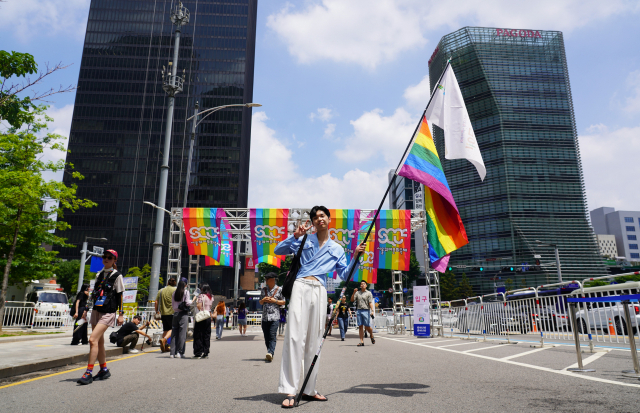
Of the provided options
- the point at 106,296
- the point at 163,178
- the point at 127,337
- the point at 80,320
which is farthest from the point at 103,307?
the point at 163,178

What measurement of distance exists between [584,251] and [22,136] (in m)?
92.9

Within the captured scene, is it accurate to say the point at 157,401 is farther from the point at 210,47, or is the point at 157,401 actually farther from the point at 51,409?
the point at 210,47

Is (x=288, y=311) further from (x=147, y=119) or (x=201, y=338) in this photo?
(x=147, y=119)

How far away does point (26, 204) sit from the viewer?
52.0 feet

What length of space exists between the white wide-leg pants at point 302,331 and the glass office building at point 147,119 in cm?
7308

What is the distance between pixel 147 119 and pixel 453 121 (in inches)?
3288

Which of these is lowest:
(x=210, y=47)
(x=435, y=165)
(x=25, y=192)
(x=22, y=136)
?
(x=435, y=165)

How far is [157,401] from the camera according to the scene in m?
4.17

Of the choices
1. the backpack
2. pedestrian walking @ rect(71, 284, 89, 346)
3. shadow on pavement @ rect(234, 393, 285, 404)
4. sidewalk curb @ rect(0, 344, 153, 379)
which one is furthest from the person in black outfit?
shadow on pavement @ rect(234, 393, 285, 404)

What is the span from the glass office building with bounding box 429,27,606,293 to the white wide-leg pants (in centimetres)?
8487

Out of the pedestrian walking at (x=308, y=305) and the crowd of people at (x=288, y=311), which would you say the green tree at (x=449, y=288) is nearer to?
the crowd of people at (x=288, y=311)

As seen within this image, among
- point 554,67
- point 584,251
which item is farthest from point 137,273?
point 554,67

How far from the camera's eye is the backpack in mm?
5820

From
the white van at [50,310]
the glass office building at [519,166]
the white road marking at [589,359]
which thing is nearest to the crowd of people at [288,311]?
the white road marking at [589,359]
